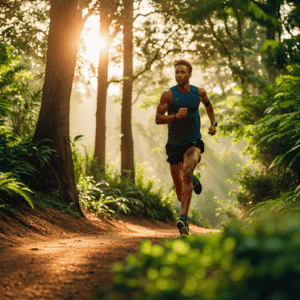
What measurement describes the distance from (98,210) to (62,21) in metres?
4.54

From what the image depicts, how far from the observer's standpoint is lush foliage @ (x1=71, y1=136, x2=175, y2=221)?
29.7 feet

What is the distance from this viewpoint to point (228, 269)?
3.73ft

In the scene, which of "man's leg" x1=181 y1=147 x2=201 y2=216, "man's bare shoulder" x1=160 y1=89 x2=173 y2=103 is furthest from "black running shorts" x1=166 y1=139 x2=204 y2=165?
"man's bare shoulder" x1=160 y1=89 x2=173 y2=103

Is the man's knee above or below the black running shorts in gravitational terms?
below

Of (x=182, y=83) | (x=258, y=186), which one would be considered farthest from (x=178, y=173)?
(x=258, y=186)

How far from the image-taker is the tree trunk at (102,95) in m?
14.0

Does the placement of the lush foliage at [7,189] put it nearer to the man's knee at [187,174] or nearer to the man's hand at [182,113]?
the man's knee at [187,174]

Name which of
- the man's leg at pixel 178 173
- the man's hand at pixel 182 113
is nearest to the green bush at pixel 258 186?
the man's leg at pixel 178 173

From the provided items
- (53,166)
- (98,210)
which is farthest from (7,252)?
(98,210)

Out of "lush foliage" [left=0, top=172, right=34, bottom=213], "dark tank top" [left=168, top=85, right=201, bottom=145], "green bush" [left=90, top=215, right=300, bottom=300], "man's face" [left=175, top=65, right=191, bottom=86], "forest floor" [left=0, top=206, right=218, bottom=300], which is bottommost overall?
"forest floor" [left=0, top=206, right=218, bottom=300]

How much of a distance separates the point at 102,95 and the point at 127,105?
1.38 metres

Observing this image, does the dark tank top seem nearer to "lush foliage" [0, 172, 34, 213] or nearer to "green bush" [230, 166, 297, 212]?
"lush foliage" [0, 172, 34, 213]

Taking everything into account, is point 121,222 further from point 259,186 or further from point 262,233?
point 262,233

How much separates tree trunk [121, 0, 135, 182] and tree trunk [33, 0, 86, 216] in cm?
719
